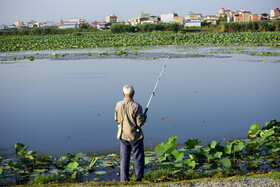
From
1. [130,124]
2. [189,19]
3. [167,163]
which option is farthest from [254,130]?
[189,19]

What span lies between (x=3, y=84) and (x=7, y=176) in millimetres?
11069

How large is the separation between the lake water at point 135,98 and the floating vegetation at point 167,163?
3.57 feet

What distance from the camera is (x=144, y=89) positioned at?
13.1 m

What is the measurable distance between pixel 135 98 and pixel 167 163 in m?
5.73

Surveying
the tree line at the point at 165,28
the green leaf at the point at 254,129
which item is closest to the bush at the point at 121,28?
the tree line at the point at 165,28

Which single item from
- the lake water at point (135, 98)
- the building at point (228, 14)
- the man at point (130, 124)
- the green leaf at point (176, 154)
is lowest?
the lake water at point (135, 98)

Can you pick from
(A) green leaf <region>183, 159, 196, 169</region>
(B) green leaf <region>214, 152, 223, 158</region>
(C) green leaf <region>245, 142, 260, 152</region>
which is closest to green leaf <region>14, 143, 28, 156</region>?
(A) green leaf <region>183, 159, 196, 169</region>

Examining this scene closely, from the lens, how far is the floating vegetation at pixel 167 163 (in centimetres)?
581

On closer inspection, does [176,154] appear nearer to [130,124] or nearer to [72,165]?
[130,124]

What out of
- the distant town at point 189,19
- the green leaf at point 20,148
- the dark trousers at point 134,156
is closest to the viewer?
the dark trousers at point 134,156

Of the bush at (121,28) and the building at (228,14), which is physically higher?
the building at (228,14)

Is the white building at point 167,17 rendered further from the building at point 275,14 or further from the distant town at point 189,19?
the building at point 275,14

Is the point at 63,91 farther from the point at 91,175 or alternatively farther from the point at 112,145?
the point at 91,175

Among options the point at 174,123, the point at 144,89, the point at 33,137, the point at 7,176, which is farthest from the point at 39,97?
the point at 7,176
